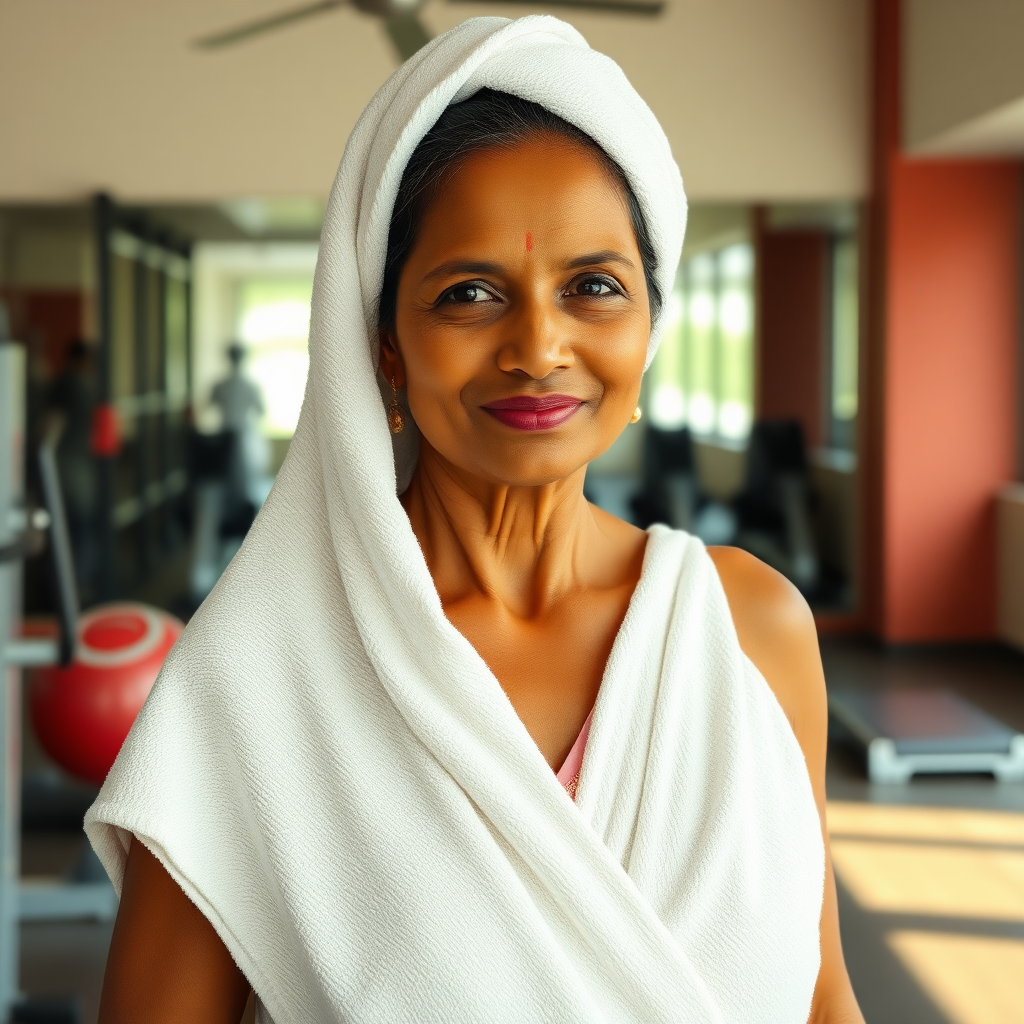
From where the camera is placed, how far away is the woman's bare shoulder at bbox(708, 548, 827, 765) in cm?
105

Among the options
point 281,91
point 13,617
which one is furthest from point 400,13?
point 281,91

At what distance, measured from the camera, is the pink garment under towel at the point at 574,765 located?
37.2 inches

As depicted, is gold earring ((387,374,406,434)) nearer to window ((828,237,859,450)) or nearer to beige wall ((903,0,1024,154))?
beige wall ((903,0,1024,154))

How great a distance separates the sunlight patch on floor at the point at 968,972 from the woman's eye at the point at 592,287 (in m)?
2.35

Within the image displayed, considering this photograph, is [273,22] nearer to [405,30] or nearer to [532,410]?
[405,30]

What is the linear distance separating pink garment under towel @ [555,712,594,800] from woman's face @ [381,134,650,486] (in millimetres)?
210

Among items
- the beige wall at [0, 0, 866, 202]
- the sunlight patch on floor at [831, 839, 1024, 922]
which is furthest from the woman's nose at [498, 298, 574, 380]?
the beige wall at [0, 0, 866, 202]

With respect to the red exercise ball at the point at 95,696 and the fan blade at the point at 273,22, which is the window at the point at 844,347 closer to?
the fan blade at the point at 273,22

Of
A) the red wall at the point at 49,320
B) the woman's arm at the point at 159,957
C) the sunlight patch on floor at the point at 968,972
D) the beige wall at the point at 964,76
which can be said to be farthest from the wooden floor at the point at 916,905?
the red wall at the point at 49,320

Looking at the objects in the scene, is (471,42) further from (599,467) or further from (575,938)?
(599,467)

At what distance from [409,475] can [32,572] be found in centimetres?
618

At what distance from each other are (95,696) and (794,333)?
464 centimetres

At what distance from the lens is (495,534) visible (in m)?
1.05

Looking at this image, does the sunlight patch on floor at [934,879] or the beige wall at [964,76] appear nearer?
the sunlight patch on floor at [934,879]
